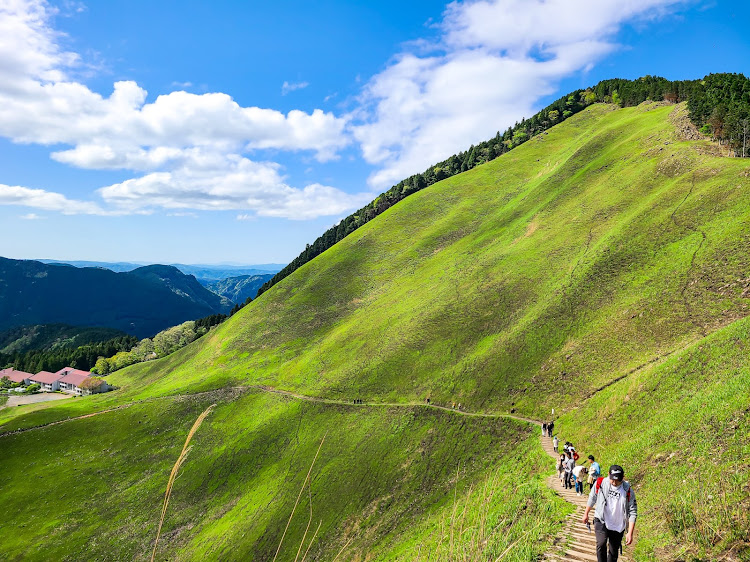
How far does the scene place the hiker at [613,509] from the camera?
1076 centimetres

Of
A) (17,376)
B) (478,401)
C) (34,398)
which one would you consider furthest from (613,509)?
(17,376)

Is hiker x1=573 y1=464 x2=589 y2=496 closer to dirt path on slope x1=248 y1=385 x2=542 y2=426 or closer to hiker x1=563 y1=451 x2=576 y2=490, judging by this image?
hiker x1=563 y1=451 x2=576 y2=490

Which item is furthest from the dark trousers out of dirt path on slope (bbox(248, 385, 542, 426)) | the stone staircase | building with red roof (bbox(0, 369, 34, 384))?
building with red roof (bbox(0, 369, 34, 384))

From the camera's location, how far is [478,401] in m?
49.6

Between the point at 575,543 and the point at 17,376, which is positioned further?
the point at 17,376

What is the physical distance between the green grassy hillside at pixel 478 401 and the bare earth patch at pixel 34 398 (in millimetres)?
59771

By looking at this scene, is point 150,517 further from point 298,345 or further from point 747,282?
point 747,282

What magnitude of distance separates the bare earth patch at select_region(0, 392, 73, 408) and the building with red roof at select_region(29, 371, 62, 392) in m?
4.94

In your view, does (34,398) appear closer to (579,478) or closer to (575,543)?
(579,478)

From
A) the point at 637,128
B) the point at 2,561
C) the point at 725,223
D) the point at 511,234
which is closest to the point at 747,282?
the point at 725,223

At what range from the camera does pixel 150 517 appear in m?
52.7

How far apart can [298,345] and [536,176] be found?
91.3m

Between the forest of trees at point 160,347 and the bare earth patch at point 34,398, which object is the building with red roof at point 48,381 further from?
the forest of trees at point 160,347

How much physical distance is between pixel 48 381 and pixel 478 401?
17717cm
